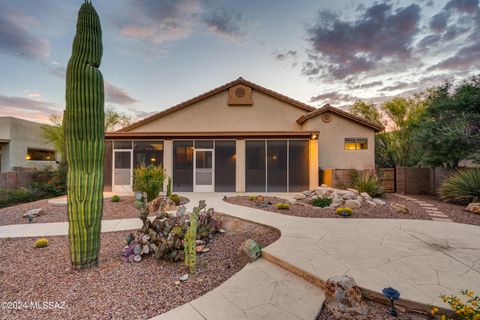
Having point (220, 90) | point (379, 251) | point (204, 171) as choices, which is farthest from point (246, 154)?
point (379, 251)

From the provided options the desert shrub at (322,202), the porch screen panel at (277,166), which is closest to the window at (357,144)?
the porch screen panel at (277,166)

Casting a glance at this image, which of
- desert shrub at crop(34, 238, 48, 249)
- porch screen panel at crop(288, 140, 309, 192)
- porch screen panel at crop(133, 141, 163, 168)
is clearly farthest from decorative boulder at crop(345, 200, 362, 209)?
porch screen panel at crop(133, 141, 163, 168)

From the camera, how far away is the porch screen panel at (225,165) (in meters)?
11.2

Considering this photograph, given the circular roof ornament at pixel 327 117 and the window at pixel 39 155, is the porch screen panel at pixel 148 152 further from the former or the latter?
the window at pixel 39 155

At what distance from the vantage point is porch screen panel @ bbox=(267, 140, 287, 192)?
1106 centimetres

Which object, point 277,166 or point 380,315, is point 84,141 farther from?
point 277,166

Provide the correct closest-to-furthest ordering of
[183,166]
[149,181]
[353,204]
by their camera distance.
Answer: [353,204] → [149,181] → [183,166]

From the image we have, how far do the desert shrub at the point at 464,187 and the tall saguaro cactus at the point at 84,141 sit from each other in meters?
11.2

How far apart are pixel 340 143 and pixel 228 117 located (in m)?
6.96

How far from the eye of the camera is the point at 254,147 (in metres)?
11.2

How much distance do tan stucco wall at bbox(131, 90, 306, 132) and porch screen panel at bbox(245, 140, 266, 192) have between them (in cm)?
226

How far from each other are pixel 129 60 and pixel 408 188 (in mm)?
15722

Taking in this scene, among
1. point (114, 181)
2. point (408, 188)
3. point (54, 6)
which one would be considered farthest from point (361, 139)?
point (54, 6)

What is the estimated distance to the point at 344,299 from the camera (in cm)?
217
